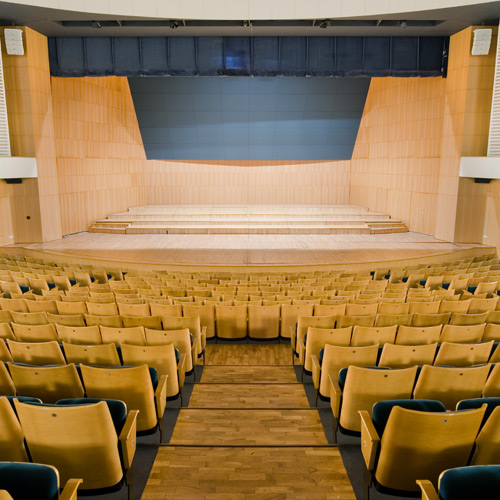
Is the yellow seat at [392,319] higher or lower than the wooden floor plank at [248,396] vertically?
higher

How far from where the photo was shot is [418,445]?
9.02 feet

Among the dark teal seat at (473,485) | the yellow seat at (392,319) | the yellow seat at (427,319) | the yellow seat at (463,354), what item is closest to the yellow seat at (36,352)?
→ the dark teal seat at (473,485)

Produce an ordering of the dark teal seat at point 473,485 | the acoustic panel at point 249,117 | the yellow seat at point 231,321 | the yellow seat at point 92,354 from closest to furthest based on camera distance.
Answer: the dark teal seat at point 473,485
the yellow seat at point 92,354
the yellow seat at point 231,321
the acoustic panel at point 249,117

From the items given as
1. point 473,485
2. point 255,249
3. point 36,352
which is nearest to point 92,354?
point 36,352

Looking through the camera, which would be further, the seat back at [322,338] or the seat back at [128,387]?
the seat back at [322,338]

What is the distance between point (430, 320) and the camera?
5.59 m

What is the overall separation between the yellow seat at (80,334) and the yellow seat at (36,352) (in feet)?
1.92

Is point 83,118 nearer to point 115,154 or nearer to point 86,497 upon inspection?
point 115,154

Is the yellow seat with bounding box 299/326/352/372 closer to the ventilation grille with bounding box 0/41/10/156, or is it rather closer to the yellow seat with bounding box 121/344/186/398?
the yellow seat with bounding box 121/344/186/398

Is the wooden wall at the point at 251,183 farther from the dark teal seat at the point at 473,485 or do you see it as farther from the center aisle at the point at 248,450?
the dark teal seat at the point at 473,485

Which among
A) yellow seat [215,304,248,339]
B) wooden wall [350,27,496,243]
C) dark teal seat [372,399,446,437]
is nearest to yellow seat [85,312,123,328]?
yellow seat [215,304,248,339]

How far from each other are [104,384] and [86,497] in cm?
75

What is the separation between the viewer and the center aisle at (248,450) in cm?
302

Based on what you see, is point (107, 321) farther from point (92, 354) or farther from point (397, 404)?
point (397, 404)
